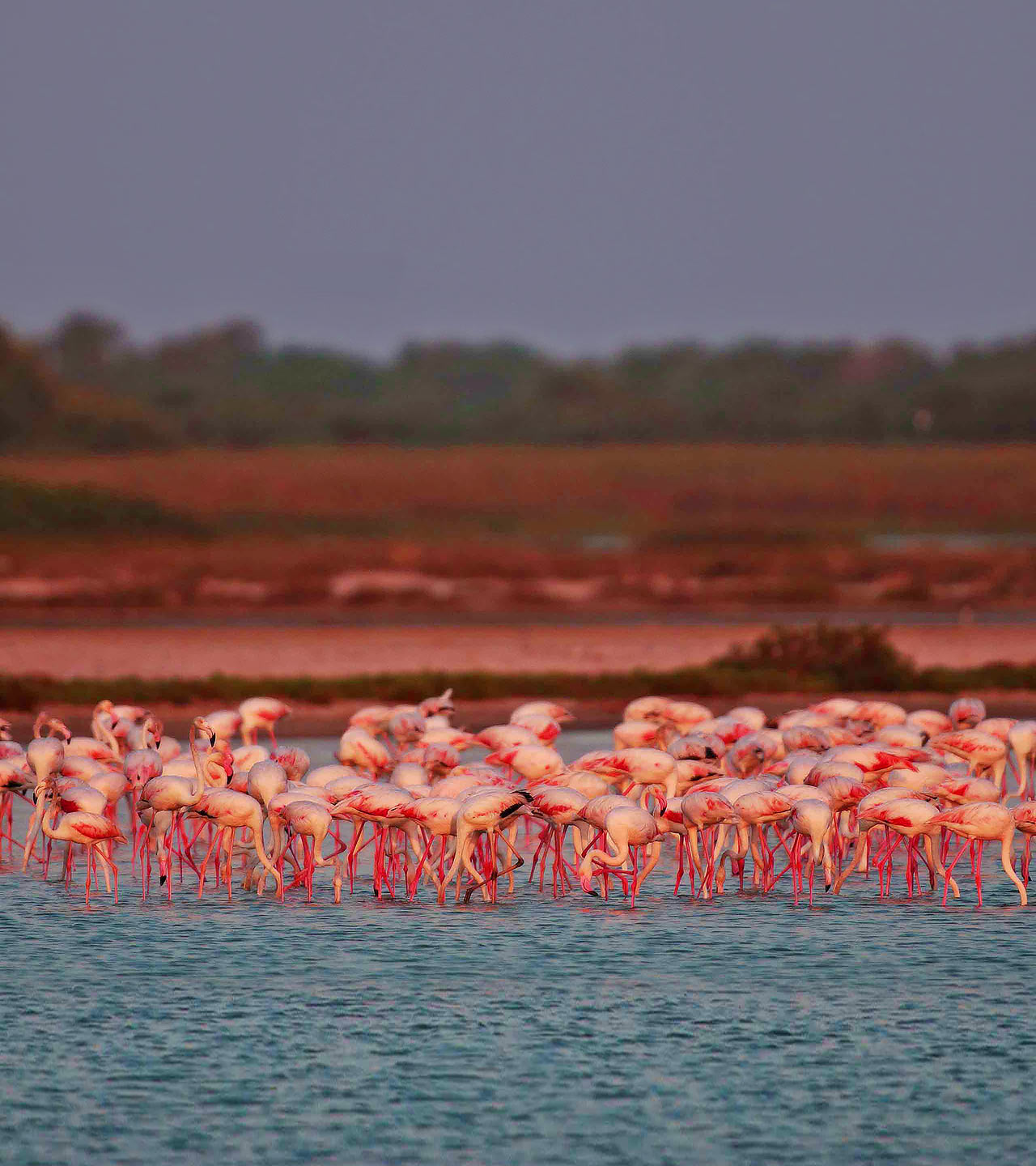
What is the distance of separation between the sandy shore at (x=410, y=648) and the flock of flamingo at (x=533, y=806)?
1738 cm

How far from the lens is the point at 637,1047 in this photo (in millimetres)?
11055

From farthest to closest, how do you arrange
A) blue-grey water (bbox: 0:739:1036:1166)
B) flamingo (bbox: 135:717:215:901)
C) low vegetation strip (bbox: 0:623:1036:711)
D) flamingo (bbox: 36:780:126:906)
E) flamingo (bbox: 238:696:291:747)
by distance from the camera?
low vegetation strip (bbox: 0:623:1036:711) → flamingo (bbox: 238:696:291:747) → flamingo (bbox: 135:717:215:901) → flamingo (bbox: 36:780:126:906) → blue-grey water (bbox: 0:739:1036:1166)

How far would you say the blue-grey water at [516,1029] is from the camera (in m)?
9.49

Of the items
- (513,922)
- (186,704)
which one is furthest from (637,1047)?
(186,704)

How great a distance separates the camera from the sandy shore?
120 feet

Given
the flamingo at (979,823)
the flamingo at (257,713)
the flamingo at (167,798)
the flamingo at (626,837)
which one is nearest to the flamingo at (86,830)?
the flamingo at (167,798)

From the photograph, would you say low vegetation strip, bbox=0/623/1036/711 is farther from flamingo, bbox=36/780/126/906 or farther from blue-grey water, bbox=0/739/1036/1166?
blue-grey water, bbox=0/739/1036/1166

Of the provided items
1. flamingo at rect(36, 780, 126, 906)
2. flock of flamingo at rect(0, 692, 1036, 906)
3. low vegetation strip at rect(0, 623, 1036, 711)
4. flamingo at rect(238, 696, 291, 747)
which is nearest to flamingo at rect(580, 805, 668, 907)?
flock of flamingo at rect(0, 692, 1036, 906)

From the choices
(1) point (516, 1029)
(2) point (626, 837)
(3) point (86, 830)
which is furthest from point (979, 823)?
(3) point (86, 830)

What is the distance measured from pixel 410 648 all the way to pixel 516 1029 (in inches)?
1142

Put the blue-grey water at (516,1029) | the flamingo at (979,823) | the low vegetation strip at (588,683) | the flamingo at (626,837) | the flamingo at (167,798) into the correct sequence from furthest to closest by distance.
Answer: the low vegetation strip at (588,683) → the flamingo at (167,798) → the flamingo at (979,823) → the flamingo at (626,837) → the blue-grey water at (516,1029)

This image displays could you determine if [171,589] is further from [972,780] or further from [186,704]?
[972,780]

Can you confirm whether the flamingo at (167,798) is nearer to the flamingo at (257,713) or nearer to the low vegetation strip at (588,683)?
the flamingo at (257,713)

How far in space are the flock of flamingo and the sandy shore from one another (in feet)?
57.0
